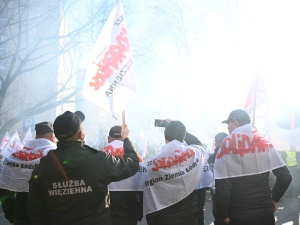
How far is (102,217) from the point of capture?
2.74 m

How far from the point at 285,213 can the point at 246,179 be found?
5406 mm

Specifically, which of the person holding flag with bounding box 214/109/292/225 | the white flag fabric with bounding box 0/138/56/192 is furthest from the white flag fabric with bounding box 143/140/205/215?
the white flag fabric with bounding box 0/138/56/192

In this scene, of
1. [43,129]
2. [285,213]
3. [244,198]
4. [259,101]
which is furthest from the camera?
[285,213]

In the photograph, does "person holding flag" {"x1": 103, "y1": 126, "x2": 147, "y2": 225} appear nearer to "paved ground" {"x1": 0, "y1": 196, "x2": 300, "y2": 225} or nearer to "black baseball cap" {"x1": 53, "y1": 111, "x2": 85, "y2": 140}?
"black baseball cap" {"x1": 53, "y1": 111, "x2": 85, "y2": 140}

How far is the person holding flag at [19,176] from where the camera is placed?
12.7ft

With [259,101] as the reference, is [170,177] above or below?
below

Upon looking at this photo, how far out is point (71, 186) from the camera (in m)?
2.64

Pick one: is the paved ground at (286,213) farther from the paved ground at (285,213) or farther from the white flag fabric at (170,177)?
the white flag fabric at (170,177)

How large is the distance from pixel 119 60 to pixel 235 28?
15760mm

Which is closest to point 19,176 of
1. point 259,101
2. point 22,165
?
point 22,165

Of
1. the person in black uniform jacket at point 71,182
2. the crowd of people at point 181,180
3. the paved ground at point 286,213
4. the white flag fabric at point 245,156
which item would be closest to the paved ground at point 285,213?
the paved ground at point 286,213

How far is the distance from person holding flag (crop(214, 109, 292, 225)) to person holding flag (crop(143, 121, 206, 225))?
0.97ft

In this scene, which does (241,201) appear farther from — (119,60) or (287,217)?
(287,217)

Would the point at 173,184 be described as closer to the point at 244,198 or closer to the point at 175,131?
the point at 175,131
